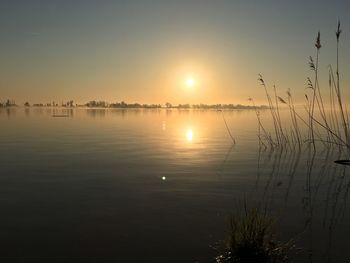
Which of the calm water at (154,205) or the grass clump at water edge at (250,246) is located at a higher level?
the grass clump at water edge at (250,246)

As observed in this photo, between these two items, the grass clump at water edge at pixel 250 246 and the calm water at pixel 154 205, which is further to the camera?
the calm water at pixel 154 205

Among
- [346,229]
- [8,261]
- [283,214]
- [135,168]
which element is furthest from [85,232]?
[135,168]

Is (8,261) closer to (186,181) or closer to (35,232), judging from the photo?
(35,232)

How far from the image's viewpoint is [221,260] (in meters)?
7.60

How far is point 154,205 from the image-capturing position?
39.0ft

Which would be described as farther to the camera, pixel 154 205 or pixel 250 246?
pixel 154 205

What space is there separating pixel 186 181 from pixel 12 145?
18634 millimetres

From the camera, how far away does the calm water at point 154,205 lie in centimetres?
828

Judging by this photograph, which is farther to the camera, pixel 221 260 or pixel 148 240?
pixel 148 240

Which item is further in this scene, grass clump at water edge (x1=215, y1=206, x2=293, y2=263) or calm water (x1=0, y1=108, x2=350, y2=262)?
calm water (x1=0, y1=108, x2=350, y2=262)

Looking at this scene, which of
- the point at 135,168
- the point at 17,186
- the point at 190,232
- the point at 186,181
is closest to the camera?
the point at 190,232

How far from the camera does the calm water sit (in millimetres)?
8281

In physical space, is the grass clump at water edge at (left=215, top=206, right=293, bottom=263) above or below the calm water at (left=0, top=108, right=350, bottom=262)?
above

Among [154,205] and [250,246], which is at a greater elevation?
[250,246]
